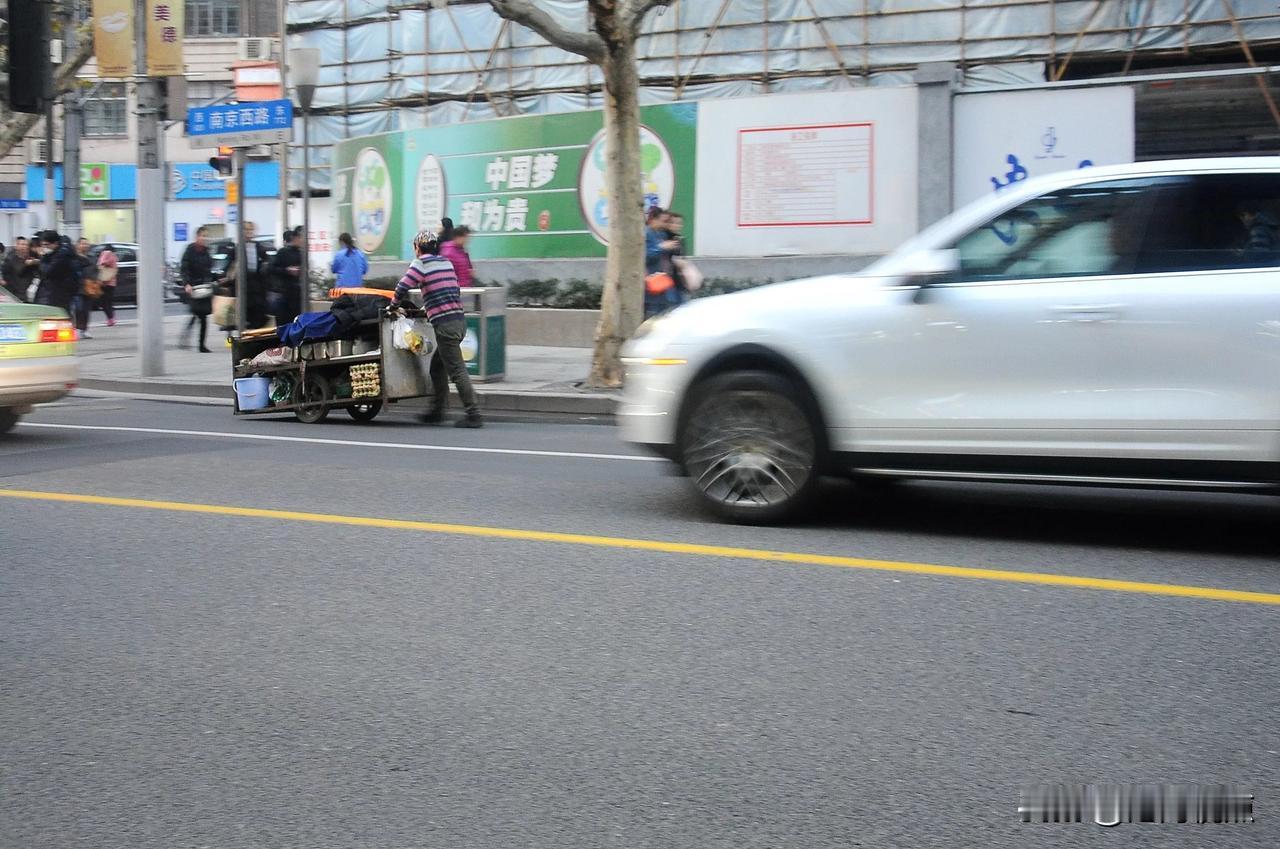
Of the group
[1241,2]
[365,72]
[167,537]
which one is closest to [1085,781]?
[167,537]

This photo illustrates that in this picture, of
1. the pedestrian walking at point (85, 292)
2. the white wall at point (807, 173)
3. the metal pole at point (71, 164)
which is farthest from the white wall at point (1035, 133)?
the metal pole at point (71, 164)

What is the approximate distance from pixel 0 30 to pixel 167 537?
24.3 metres

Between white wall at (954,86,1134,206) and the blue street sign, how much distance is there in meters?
8.69

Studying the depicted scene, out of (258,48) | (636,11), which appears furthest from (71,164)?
(636,11)

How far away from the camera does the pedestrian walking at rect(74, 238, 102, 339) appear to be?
24.4 metres

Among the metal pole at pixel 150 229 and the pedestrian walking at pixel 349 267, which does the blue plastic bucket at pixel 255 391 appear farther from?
the pedestrian walking at pixel 349 267

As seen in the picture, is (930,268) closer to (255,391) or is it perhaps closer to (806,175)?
(255,391)

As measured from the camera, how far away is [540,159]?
22781mm

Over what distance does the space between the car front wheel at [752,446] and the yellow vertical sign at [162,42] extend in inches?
484

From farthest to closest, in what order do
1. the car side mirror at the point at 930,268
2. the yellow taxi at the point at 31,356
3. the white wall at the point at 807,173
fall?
the white wall at the point at 807,173 < the yellow taxi at the point at 31,356 < the car side mirror at the point at 930,268

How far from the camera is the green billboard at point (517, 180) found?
21344 mm

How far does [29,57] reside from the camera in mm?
12312

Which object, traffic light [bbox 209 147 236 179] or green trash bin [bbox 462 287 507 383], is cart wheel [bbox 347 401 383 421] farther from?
traffic light [bbox 209 147 236 179]

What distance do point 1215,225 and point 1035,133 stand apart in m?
12.3
